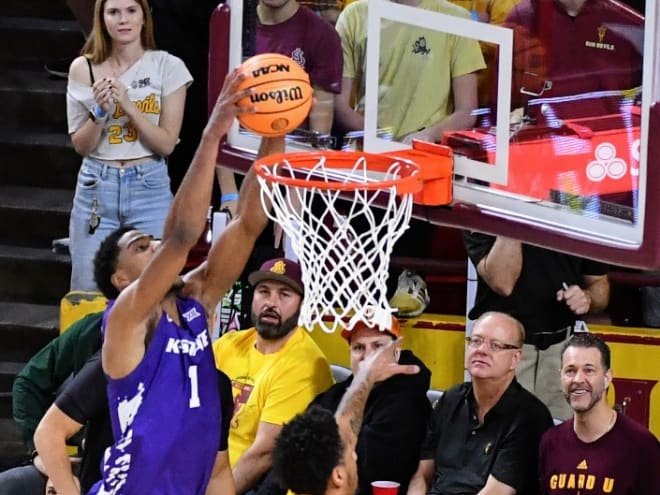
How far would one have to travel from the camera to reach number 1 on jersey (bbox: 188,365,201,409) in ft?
17.9

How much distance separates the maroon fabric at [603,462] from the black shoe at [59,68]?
14.9 ft

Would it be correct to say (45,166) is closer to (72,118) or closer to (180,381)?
(72,118)

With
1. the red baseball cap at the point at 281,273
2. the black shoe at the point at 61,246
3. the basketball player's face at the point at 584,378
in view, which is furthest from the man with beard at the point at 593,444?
the black shoe at the point at 61,246

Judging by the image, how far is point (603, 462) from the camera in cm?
607

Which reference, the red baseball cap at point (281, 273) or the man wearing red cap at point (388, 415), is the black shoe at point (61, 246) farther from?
the man wearing red cap at point (388, 415)

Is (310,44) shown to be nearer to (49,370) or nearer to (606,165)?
(606,165)

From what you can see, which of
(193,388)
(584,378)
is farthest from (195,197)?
(584,378)

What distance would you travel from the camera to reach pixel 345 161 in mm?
5598

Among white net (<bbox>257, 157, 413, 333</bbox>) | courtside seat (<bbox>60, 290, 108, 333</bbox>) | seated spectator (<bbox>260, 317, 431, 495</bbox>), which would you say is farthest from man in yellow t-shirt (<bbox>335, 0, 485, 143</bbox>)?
courtside seat (<bbox>60, 290, 108, 333</bbox>)

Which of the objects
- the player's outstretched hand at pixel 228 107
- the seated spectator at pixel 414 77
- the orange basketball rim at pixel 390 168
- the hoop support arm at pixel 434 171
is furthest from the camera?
the seated spectator at pixel 414 77

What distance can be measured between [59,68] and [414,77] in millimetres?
4173

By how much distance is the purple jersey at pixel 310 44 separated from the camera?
6074 millimetres

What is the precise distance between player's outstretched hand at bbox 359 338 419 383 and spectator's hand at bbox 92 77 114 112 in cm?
199

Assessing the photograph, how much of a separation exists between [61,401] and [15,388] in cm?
108
